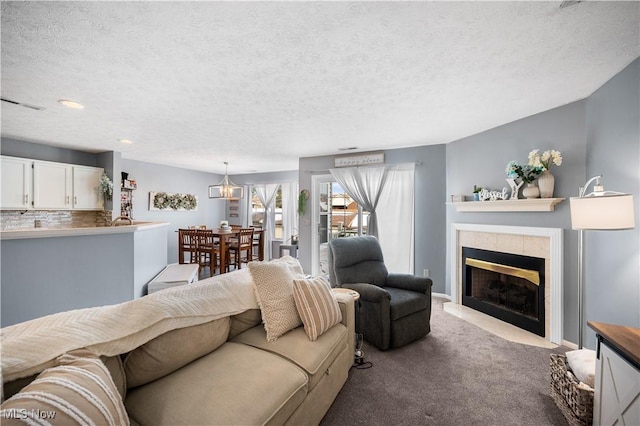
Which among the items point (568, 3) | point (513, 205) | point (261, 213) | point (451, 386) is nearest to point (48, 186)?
point (261, 213)

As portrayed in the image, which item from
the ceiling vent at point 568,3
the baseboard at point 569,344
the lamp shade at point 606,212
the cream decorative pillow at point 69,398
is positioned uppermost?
the ceiling vent at point 568,3

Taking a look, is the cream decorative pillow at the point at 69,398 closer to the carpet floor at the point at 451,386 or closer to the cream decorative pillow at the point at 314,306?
the cream decorative pillow at the point at 314,306

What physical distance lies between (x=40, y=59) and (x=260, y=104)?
155 cm

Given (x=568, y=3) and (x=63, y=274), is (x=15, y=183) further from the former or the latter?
(x=568, y=3)

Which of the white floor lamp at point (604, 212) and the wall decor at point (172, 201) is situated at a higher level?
the wall decor at point (172, 201)

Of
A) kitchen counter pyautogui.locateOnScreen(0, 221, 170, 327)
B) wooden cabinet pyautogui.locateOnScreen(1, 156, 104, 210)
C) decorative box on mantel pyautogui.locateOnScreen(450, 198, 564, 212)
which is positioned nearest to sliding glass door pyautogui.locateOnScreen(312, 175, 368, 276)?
decorative box on mantel pyautogui.locateOnScreen(450, 198, 564, 212)

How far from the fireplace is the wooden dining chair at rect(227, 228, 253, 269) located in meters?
3.98

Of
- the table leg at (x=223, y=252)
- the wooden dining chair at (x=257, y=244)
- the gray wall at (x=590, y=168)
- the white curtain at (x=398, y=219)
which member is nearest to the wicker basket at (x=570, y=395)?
the gray wall at (x=590, y=168)

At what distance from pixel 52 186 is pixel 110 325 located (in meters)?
4.64

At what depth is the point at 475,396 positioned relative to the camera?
1934mm

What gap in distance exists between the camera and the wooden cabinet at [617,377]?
1.22 metres

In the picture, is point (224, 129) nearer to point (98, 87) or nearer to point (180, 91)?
point (180, 91)

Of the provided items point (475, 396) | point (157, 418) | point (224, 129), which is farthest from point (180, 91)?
point (475, 396)

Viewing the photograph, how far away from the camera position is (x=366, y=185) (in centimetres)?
468
